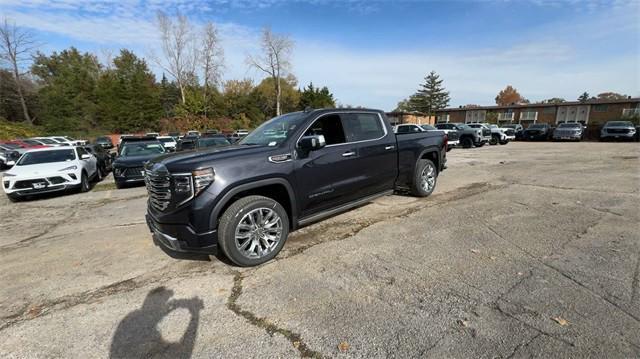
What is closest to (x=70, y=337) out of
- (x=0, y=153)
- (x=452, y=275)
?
(x=452, y=275)

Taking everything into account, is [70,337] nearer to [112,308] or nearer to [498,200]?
[112,308]

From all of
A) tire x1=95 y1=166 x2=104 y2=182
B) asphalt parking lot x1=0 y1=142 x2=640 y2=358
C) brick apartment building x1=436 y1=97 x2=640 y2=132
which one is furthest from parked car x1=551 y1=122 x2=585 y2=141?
tire x1=95 y1=166 x2=104 y2=182

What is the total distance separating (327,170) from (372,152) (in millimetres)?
1039

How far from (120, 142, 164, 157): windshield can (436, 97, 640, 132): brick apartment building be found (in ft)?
179

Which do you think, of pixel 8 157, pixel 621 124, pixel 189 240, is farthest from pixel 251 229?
pixel 621 124

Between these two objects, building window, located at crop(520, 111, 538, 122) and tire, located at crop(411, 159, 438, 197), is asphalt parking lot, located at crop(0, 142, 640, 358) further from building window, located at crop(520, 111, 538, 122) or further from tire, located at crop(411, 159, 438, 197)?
building window, located at crop(520, 111, 538, 122)

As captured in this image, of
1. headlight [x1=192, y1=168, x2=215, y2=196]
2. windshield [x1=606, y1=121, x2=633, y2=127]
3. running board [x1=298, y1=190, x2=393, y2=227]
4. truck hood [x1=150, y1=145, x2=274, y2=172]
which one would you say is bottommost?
running board [x1=298, y1=190, x2=393, y2=227]

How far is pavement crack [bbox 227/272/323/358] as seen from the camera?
88.5 inches

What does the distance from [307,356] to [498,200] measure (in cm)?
540

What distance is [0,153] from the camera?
56.5ft

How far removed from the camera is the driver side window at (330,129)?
174 inches

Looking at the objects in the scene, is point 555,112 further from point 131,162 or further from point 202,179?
point 202,179

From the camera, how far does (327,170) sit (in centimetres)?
420

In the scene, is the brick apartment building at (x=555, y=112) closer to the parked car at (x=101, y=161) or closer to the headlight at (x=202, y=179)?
the parked car at (x=101, y=161)
